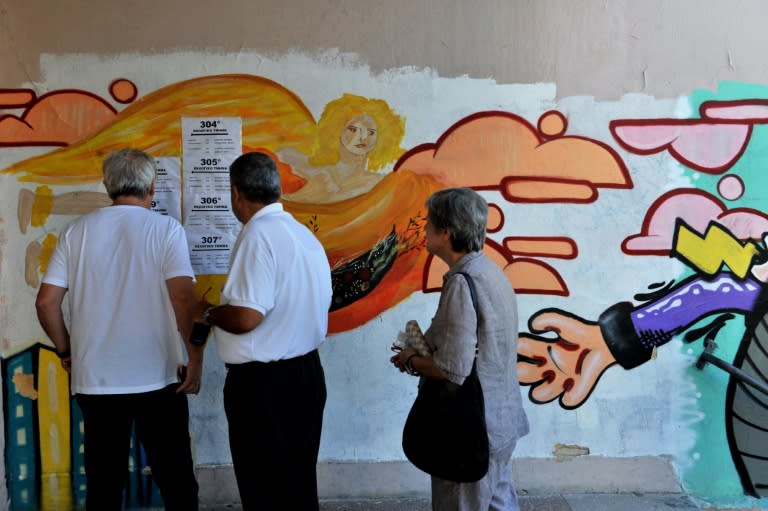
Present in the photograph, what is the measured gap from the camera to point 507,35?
3.61m

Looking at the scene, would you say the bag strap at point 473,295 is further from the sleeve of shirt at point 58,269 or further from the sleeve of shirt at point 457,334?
the sleeve of shirt at point 58,269

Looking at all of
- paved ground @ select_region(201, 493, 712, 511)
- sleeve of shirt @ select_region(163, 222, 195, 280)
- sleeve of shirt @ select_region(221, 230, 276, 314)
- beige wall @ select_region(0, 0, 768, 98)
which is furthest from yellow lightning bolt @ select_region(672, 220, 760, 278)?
sleeve of shirt @ select_region(163, 222, 195, 280)

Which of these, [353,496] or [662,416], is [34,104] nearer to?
[353,496]

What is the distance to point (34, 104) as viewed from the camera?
3521 millimetres

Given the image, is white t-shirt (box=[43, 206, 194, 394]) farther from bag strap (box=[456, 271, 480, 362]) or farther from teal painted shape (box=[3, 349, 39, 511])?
bag strap (box=[456, 271, 480, 362])


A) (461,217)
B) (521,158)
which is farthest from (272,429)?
(521,158)

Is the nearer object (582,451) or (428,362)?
(428,362)

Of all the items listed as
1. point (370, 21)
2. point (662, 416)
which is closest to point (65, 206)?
point (370, 21)

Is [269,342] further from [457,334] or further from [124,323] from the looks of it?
[457,334]

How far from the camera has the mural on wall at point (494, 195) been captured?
355 centimetres

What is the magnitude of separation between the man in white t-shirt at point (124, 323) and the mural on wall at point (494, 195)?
86 centimetres

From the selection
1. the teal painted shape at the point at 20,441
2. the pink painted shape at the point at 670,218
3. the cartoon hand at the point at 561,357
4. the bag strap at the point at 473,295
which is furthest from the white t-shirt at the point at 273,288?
the pink painted shape at the point at 670,218

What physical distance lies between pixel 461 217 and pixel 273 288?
2.59ft

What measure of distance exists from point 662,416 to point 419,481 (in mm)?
1446
